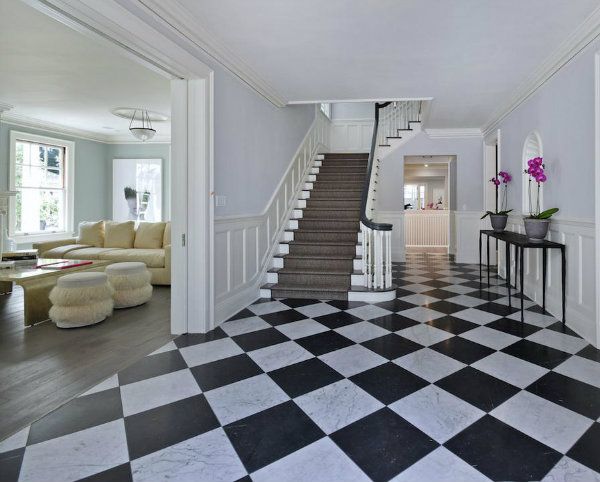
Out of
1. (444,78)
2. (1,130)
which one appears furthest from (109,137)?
(444,78)

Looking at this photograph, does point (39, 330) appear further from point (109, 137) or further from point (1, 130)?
point (109, 137)

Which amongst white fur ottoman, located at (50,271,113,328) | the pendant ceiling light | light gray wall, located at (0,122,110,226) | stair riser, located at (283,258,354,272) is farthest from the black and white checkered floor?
light gray wall, located at (0,122,110,226)

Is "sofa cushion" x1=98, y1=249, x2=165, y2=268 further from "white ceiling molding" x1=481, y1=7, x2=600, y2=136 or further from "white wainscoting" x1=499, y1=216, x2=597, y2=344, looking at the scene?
"white ceiling molding" x1=481, y1=7, x2=600, y2=136

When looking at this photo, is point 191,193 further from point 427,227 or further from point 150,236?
point 427,227

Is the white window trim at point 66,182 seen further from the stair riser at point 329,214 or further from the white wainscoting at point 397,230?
the white wainscoting at point 397,230

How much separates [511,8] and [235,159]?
2508 mm

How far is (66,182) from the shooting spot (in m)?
7.18

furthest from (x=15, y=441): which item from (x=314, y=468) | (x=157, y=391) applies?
(x=314, y=468)

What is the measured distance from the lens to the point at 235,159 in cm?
352

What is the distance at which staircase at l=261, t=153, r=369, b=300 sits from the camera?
422 cm

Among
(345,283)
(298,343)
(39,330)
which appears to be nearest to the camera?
(298,343)

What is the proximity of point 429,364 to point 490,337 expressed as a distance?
83 cm

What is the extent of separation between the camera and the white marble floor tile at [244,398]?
179 cm

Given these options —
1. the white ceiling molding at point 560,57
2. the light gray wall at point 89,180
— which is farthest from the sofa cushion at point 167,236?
the white ceiling molding at point 560,57
